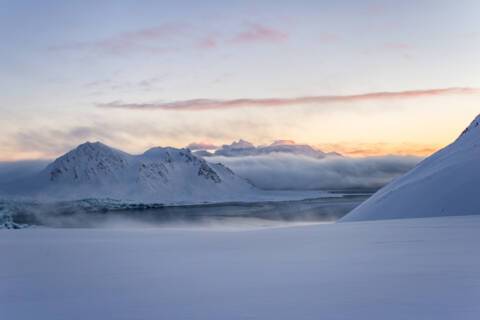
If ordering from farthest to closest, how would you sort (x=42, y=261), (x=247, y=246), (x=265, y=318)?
(x=247, y=246) < (x=42, y=261) < (x=265, y=318)

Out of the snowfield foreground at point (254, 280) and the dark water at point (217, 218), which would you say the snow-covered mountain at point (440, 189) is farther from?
the dark water at point (217, 218)

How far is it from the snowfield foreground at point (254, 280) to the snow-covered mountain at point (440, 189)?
13.0 meters

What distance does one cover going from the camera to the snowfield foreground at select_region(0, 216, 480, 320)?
19.0 feet

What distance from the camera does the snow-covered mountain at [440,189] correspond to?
25.0 m

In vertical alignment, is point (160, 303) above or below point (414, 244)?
below

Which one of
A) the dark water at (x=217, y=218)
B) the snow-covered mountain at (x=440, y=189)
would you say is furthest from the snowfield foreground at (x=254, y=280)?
the dark water at (x=217, y=218)

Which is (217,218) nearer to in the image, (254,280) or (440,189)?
(440,189)

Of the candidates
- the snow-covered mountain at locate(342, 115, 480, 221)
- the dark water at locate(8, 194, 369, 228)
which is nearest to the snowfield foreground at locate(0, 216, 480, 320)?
the snow-covered mountain at locate(342, 115, 480, 221)

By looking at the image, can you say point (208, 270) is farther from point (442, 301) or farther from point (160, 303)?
point (442, 301)

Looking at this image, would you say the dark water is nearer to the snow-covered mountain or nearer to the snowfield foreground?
the snow-covered mountain

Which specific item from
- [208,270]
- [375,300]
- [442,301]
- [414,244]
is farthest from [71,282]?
[414,244]

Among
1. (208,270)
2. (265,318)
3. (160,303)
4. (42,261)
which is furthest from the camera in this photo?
(42,261)

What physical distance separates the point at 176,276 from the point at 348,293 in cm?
292

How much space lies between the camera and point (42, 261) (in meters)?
10.6
